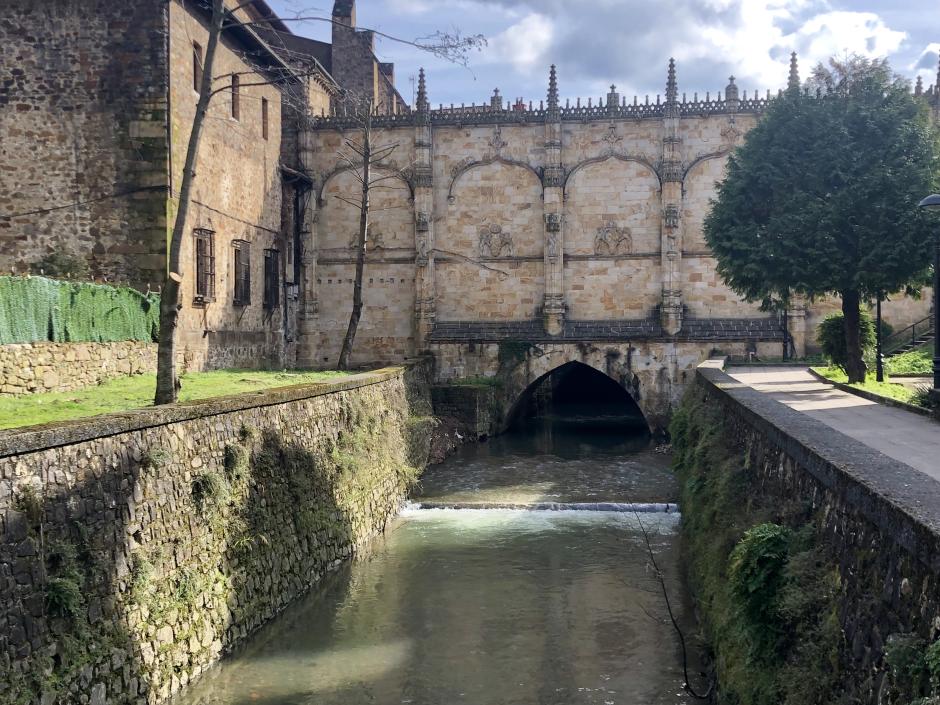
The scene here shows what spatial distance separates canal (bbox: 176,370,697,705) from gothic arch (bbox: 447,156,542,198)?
15.3m

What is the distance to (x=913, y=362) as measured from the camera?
90.5 ft

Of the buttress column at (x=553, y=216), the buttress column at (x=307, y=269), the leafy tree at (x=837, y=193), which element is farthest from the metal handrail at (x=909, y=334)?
the buttress column at (x=307, y=269)

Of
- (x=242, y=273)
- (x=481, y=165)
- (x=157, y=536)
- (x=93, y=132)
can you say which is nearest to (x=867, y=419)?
(x=157, y=536)

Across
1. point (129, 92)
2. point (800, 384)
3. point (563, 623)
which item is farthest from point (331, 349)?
point (563, 623)

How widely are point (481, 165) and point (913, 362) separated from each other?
55.6 ft

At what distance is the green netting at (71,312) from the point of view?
15094 mm

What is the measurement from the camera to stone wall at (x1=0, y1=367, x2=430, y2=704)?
832cm

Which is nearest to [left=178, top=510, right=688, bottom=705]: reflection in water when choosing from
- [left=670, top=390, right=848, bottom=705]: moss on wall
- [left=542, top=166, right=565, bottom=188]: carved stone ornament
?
[left=670, top=390, right=848, bottom=705]: moss on wall

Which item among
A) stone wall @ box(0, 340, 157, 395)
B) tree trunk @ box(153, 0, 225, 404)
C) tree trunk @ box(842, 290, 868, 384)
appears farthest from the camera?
tree trunk @ box(842, 290, 868, 384)

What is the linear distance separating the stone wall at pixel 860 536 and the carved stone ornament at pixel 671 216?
23.6 m

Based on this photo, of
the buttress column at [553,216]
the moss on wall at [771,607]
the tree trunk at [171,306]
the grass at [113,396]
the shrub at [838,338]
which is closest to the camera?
the moss on wall at [771,607]

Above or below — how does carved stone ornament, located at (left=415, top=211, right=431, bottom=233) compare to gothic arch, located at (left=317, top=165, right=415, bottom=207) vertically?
below

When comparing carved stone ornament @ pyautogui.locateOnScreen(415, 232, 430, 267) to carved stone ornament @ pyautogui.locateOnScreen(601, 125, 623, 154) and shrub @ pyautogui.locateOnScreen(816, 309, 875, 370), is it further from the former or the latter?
shrub @ pyautogui.locateOnScreen(816, 309, 875, 370)

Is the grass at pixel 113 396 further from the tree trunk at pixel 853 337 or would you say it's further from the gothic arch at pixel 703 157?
the gothic arch at pixel 703 157
